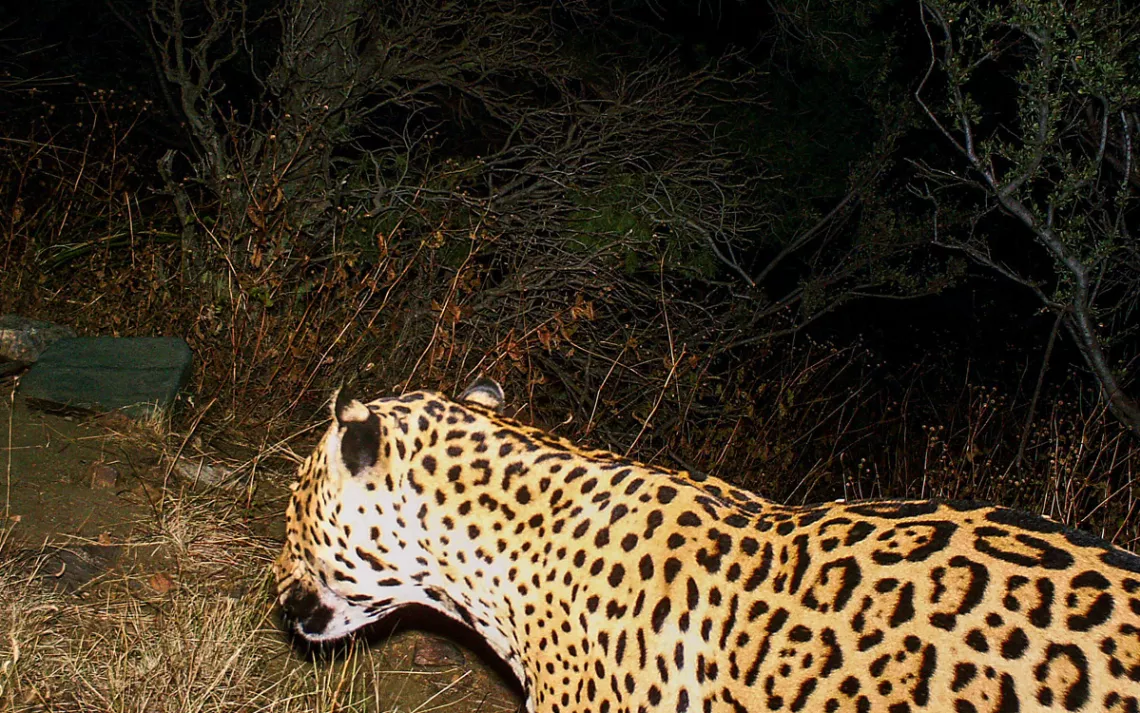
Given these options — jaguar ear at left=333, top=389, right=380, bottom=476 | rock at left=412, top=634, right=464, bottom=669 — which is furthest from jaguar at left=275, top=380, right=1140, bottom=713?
rock at left=412, top=634, right=464, bottom=669

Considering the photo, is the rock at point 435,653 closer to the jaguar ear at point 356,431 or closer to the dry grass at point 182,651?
the dry grass at point 182,651

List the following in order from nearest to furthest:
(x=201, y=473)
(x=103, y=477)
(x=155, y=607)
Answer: (x=155, y=607) → (x=103, y=477) → (x=201, y=473)

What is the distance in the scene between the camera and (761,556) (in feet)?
11.1

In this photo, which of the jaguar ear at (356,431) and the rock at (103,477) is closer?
the jaguar ear at (356,431)

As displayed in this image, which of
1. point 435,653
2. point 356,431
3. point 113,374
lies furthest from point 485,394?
point 113,374

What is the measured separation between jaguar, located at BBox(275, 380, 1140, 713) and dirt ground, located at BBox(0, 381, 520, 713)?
21.1 inches

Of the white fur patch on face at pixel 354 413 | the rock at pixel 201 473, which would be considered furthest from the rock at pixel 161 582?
the white fur patch on face at pixel 354 413

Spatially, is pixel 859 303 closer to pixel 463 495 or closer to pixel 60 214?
Answer: pixel 60 214

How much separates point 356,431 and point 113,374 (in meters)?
3.26

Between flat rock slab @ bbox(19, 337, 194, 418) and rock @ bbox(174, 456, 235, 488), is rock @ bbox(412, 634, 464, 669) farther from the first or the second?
flat rock slab @ bbox(19, 337, 194, 418)

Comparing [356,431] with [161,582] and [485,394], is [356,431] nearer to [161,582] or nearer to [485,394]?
[485,394]

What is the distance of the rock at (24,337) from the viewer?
22.4ft

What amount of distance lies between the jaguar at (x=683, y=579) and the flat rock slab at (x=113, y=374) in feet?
8.22

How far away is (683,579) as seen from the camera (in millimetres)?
3365
